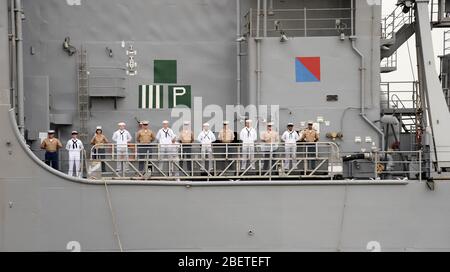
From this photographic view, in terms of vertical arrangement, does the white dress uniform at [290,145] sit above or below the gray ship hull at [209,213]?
above

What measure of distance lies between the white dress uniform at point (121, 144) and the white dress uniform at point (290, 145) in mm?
2950

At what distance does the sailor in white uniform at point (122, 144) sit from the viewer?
14.9 metres

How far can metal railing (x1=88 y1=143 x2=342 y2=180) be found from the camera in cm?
1458

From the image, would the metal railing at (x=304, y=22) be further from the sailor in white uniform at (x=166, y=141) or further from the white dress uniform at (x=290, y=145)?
the sailor in white uniform at (x=166, y=141)

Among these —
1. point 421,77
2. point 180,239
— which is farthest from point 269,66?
point 180,239

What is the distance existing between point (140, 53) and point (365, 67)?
4.53 metres

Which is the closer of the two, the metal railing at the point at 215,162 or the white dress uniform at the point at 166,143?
the metal railing at the point at 215,162

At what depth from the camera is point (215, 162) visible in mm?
15211

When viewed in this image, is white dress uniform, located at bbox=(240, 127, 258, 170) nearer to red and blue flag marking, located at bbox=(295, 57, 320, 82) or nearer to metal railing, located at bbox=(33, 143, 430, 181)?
metal railing, located at bbox=(33, 143, 430, 181)

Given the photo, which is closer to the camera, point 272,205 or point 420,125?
point 272,205

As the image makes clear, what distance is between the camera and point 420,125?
1644cm

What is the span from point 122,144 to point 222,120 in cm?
262

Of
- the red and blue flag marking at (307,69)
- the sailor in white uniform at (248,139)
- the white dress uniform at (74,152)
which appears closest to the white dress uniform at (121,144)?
the white dress uniform at (74,152)

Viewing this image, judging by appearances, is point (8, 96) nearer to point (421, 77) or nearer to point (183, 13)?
point (183, 13)
